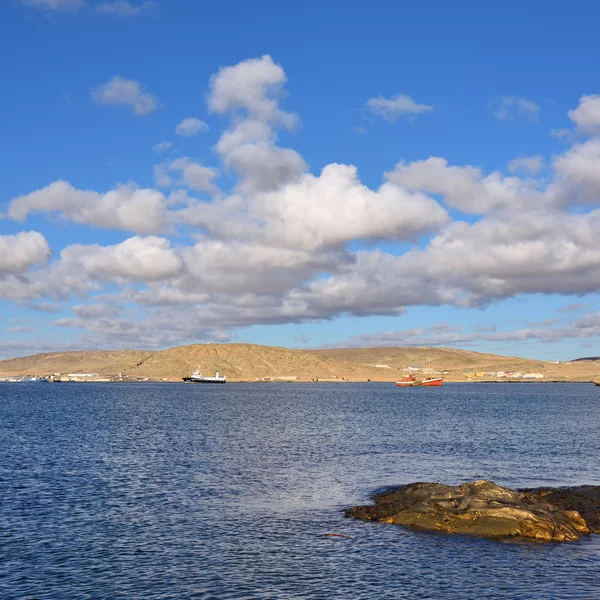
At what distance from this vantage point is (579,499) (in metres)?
46.9

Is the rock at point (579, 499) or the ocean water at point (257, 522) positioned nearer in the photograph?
the ocean water at point (257, 522)

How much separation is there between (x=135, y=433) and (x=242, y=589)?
7261 cm

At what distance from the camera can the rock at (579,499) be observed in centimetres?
4290

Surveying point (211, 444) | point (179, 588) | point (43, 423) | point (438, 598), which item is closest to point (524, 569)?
point (438, 598)

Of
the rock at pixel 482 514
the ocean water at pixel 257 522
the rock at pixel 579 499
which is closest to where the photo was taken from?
the ocean water at pixel 257 522

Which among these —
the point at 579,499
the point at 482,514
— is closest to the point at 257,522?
the point at 482,514

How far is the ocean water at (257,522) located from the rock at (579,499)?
12.6ft

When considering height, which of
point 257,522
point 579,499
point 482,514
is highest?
point 482,514

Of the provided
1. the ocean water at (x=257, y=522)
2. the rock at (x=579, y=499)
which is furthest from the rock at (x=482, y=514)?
the ocean water at (x=257, y=522)

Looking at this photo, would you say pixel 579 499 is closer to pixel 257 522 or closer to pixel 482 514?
pixel 482 514

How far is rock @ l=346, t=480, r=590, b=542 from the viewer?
128 feet

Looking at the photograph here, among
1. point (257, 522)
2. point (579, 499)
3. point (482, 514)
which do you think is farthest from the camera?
point (579, 499)

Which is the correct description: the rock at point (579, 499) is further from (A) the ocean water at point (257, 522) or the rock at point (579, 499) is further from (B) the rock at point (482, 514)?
(A) the ocean water at point (257, 522)

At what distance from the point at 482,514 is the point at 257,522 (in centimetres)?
1413
